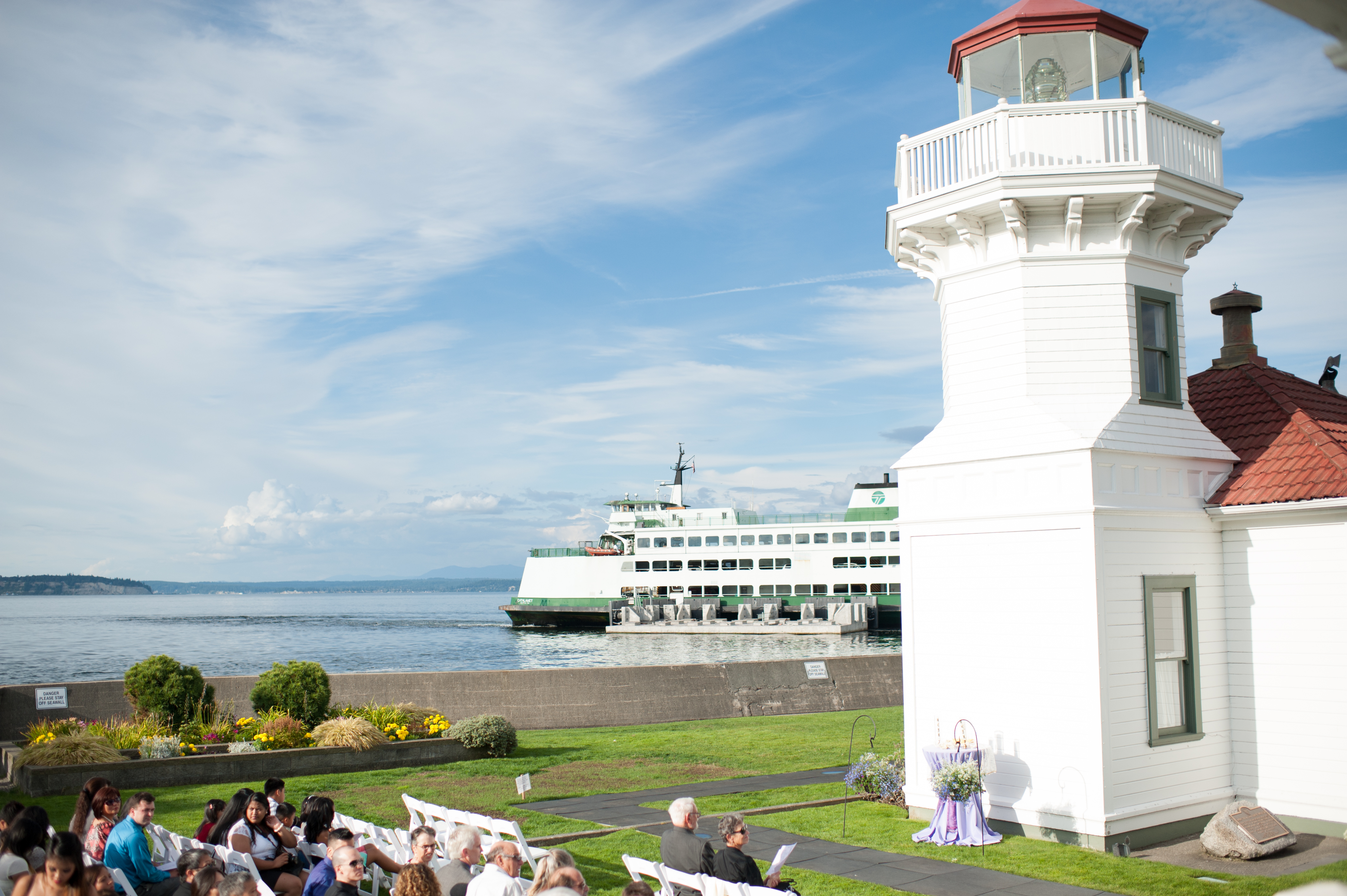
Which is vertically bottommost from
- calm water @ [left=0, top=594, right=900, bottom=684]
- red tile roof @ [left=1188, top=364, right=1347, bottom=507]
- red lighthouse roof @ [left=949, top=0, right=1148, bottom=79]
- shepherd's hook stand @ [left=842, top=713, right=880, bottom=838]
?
calm water @ [left=0, top=594, right=900, bottom=684]

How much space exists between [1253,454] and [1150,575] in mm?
2267

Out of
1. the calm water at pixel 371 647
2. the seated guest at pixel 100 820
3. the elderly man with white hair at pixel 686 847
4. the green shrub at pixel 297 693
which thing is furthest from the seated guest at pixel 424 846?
the calm water at pixel 371 647

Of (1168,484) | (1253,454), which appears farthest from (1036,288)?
(1253,454)

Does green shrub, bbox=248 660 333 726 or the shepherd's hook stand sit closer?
the shepherd's hook stand

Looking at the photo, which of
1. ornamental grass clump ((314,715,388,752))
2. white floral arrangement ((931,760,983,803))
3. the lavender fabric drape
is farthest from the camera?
ornamental grass clump ((314,715,388,752))

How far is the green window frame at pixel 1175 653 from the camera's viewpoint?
9.92m

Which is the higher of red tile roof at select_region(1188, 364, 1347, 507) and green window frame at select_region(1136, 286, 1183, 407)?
green window frame at select_region(1136, 286, 1183, 407)

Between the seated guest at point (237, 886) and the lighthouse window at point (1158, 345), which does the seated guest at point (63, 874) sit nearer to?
the seated guest at point (237, 886)

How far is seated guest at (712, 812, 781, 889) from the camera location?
257 inches

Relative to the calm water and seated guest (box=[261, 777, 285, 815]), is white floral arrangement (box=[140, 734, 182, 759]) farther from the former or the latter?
the calm water

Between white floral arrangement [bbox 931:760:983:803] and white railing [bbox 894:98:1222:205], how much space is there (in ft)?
20.0

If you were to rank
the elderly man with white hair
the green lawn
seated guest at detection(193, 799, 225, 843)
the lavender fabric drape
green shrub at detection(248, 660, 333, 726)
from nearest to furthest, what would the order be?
the elderly man with white hair
seated guest at detection(193, 799, 225, 843)
the green lawn
the lavender fabric drape
green shrub at detection(248, 660, 333, 726)

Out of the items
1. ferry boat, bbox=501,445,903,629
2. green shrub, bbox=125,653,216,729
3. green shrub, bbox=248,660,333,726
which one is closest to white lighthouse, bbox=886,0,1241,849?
green shrub, bbox=248,660,333,726

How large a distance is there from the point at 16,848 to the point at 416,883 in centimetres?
332
